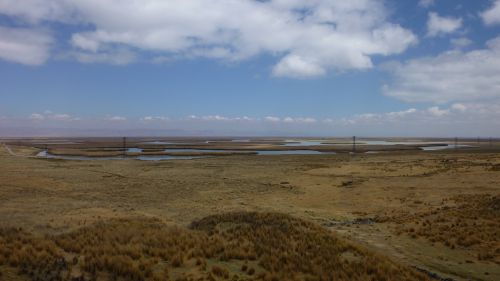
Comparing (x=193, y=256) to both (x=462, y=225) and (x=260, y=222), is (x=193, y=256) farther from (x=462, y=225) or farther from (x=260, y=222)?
(x=462, y=225)

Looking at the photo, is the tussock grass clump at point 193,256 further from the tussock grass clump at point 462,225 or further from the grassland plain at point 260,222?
the tussock grass clump at point 462,225

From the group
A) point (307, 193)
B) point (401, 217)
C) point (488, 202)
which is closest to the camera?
point (401, 217)

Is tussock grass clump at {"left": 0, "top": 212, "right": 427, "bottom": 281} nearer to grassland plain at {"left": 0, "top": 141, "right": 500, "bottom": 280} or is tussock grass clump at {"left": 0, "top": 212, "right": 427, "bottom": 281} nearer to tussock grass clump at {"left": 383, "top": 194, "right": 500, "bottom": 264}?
grassland plain at {"left": 0, "top": 141, "right": 500, "bottom": 280}

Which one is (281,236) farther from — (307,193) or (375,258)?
(307,193)

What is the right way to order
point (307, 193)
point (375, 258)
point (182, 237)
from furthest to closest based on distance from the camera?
point (307, 193) → point (182, 237) → point (375, 258)

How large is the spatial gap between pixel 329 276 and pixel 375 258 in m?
2.27

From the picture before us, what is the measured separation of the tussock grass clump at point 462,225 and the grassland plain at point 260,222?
0.05 metres

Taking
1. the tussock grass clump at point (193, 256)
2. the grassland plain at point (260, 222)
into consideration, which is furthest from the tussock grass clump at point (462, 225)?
the tussock grass clump at point (193, 256)

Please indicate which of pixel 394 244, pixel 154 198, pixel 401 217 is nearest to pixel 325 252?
pixel 394 244

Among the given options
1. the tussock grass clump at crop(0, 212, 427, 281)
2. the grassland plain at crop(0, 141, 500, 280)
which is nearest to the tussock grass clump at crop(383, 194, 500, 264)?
the grassland plain at crop(0, 141, 500, 280)

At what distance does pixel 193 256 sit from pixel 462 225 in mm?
12470

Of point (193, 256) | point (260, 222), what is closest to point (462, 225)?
point (260, 222)

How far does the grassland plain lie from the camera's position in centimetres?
1131

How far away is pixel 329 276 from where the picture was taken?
1067cm
